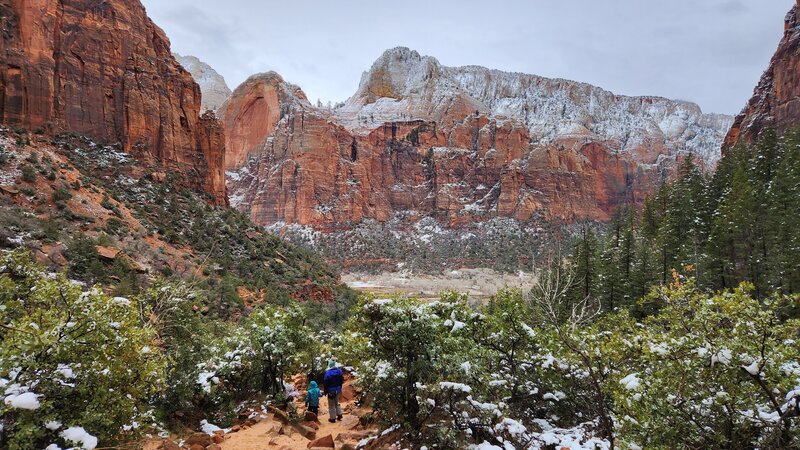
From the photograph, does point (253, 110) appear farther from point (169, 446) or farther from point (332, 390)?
point (169, 446)

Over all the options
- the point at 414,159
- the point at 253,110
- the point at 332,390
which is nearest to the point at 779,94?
the point at 332,390

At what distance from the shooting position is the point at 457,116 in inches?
6097

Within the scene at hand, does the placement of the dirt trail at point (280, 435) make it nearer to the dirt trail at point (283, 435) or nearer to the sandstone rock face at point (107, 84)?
the dirt trail at point (283, 435)

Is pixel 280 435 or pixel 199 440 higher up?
pixel 199 440

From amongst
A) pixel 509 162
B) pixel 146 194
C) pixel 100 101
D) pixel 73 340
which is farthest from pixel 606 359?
pixel 509 162

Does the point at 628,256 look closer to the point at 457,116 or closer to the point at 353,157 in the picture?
the point at 353,157

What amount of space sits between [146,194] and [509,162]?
407 feet

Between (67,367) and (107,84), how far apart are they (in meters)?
50.0

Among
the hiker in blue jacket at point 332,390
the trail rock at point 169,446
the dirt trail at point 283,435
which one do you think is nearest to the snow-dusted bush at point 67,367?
the trail rock at point 169,446

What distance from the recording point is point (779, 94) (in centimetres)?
5906

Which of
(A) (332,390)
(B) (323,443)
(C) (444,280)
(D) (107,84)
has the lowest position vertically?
(C) (444,280)

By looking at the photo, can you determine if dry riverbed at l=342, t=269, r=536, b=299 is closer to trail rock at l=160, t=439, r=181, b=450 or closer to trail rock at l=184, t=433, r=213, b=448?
trail rock at l=184, t=433, r=213, b=448

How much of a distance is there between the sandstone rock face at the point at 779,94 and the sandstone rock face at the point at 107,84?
71.9 m

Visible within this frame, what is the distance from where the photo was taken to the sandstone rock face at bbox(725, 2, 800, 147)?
2184 inches
